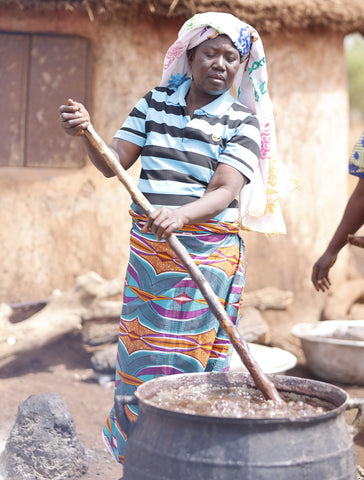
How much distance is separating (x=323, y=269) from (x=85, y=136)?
1.32 m

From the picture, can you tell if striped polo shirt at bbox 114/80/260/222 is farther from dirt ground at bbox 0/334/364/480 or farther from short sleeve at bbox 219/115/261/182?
dirt ground at bbox 0/334/364/480

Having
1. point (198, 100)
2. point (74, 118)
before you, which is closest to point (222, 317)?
point (74, 118)

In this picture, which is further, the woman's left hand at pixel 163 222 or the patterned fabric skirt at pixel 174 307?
the patterned fabric skirt at pixel 174 307

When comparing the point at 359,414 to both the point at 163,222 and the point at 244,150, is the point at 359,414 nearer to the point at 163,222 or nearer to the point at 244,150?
the point at 163,222

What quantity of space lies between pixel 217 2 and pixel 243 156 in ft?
10.4

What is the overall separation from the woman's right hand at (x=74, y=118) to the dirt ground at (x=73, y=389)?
71.4 inches

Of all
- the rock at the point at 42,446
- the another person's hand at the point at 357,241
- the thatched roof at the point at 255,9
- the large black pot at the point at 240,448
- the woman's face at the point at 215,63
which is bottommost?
the rock at the point at 42,446

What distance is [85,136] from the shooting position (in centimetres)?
226

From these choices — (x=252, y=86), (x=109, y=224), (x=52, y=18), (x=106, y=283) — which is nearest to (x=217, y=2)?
(x=52, y=18)

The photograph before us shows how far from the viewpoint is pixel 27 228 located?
535 cm

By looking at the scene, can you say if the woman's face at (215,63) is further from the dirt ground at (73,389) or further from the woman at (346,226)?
the dirt ground at (73,389)

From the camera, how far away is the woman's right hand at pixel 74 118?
2105mm

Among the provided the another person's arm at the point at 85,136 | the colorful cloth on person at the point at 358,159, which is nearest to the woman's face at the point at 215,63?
the another person's arm at the point at 85,136

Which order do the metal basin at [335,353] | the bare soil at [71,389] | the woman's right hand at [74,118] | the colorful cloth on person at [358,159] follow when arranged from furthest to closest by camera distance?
1. the metal basin at [335,353]
2. the bare soil at [71,389]
3. the colorful cloth on person at [358,159]
4. the woman's right hand at [74,118]
